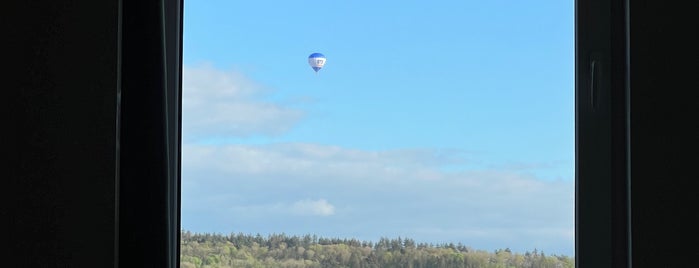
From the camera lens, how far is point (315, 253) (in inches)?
84.9

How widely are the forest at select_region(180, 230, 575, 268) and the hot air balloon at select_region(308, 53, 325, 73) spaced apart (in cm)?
40

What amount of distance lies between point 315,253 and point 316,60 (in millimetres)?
450

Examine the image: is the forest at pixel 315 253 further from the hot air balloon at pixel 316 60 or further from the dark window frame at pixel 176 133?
the hot air balloon at pixel 316 60

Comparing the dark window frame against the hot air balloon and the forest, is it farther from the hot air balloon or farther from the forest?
the hot air balloon

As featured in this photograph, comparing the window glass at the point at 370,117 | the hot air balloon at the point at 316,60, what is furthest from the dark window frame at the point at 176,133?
the hot air balloon at the point at 316,60

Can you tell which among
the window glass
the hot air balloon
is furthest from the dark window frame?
the hot air balloon

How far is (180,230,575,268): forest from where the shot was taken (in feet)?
6.95

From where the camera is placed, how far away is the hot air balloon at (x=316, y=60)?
218 centimetres

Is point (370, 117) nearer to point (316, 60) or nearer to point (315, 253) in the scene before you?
point (316, 60)
